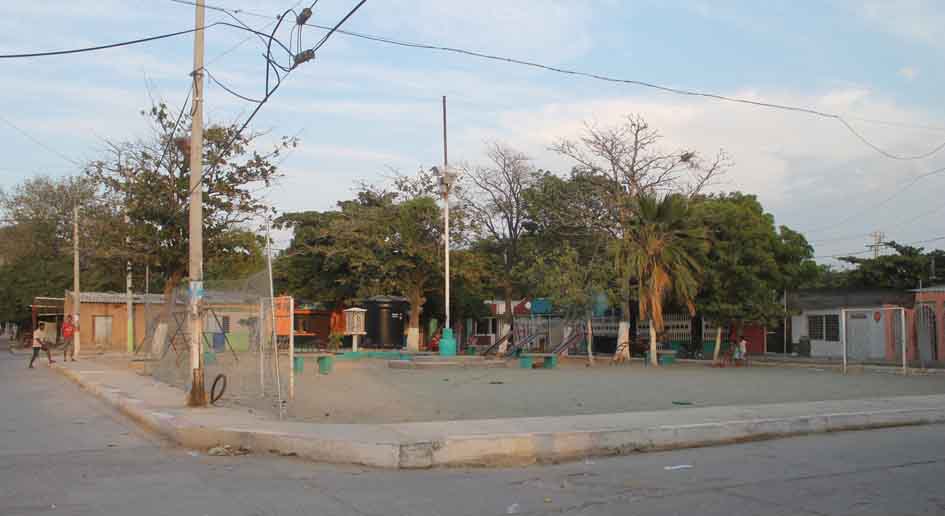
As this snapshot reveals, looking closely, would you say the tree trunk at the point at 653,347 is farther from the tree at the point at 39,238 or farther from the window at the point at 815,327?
the tree at the point at 39,238

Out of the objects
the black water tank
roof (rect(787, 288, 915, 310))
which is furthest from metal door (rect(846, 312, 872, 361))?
the black water tank

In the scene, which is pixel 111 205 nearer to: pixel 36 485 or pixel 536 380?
pixel 536 380

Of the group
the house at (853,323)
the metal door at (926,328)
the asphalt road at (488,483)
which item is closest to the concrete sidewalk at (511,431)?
the asphalt road at (488,483)

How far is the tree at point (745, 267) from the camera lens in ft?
108

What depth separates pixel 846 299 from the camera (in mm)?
36875

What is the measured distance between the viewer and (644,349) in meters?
38.6

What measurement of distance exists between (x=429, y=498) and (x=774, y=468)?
4556 mm

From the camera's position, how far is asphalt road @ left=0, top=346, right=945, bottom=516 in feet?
26.7

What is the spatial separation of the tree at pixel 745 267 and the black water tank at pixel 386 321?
79.0ft

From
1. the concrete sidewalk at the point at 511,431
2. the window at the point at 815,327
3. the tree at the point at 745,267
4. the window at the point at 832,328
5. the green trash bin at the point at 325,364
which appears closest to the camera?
the concrete sidewalk at the point at 511,431

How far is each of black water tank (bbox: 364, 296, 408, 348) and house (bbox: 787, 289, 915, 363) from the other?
24571 millimetres

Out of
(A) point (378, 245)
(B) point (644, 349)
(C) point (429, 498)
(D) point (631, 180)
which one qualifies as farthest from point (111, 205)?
(C) point (429, 498)

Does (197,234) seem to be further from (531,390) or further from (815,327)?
(815,327)

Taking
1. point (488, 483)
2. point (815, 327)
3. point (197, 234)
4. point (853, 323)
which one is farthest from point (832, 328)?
point (488, 483)
